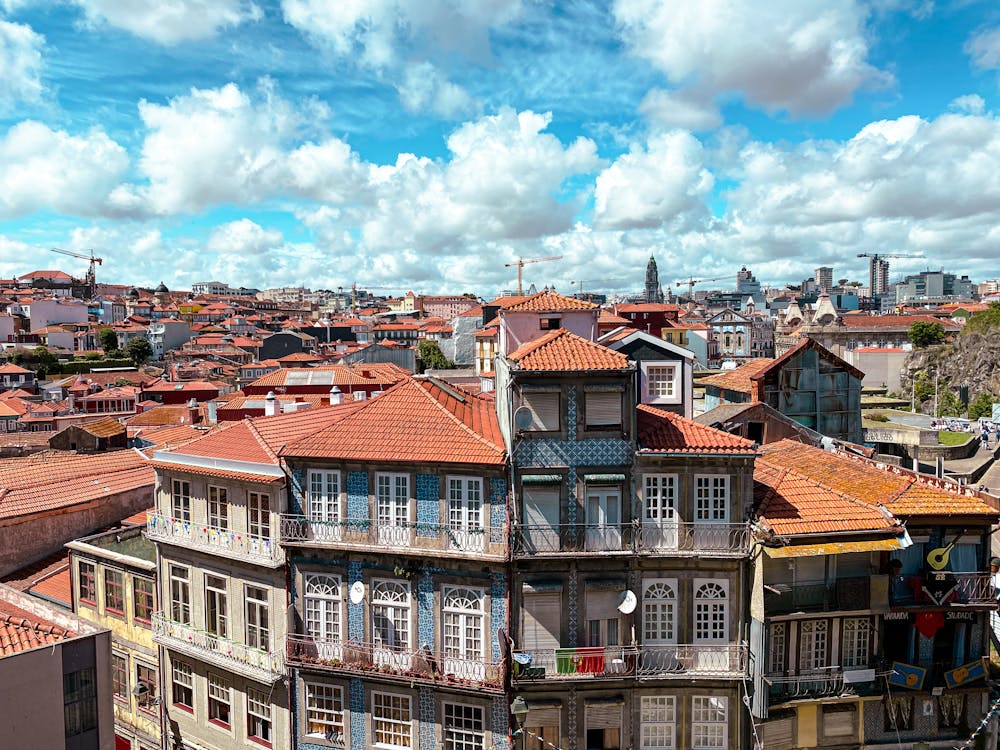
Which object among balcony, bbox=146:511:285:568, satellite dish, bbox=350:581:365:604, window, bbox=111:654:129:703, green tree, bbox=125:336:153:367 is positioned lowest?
window, bbox=111:654:129:703

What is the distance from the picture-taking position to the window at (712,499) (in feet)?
65.8

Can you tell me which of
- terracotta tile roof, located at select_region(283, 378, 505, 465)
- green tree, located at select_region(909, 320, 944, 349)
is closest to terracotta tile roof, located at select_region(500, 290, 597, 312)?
terracotta tile roof, located at select_region(283, 378, 505, 465)

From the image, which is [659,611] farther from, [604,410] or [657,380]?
[657,380]

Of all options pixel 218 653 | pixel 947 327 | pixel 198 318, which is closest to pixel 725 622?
pixel 218 653

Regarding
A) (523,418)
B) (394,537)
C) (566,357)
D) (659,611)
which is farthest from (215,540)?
(659,611)

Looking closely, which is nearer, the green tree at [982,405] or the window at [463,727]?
the window at [463,727]

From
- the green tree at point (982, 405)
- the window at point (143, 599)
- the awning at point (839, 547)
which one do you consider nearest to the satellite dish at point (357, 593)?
the window at point (143, 599)

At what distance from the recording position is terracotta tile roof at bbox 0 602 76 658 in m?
16.2

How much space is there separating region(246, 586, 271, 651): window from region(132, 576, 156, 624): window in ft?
14.4

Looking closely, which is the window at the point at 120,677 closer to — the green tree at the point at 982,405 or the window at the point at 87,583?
the window at the point at 87,583

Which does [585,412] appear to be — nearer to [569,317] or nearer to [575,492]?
[575,492]

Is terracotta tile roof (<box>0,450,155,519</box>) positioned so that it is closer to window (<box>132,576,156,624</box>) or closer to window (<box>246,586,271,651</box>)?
window (<box>132,576,156,624</box>)

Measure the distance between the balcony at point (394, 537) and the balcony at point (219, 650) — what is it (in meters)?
3.69

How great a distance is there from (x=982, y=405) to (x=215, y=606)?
7987cm
